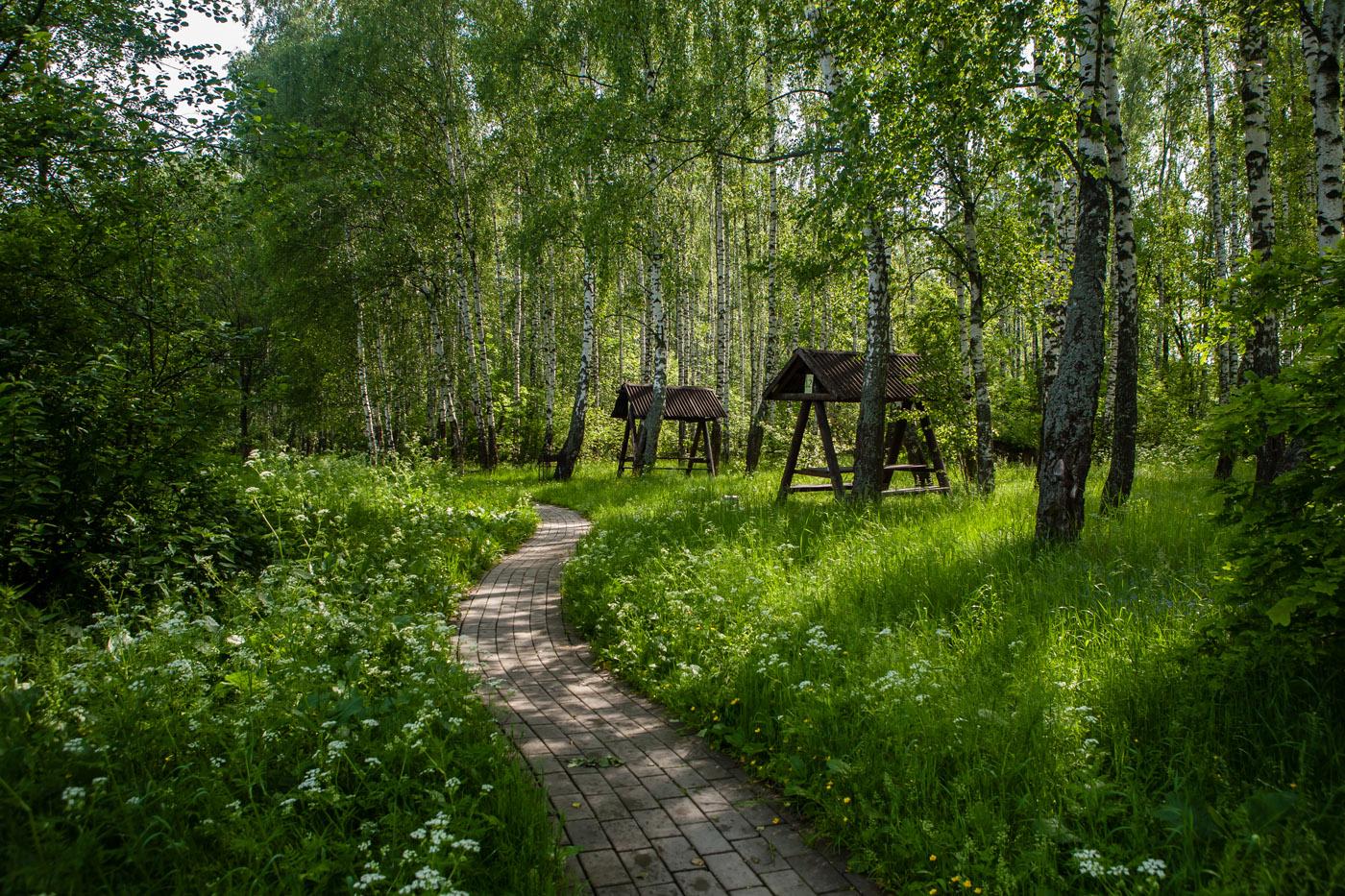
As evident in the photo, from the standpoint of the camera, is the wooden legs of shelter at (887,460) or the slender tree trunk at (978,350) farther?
the wooden legs of shelter at (887,460)

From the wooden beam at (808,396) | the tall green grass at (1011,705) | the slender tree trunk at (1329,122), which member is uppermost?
the slender tree trunk at (1329,122)

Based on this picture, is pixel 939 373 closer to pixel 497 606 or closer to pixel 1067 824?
pixel 497 606

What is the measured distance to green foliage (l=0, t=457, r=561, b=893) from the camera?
2.37 meters

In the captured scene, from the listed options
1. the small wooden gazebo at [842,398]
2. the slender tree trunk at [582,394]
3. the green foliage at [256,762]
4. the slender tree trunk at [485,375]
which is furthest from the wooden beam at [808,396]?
the slender tree trunk at [485,375]

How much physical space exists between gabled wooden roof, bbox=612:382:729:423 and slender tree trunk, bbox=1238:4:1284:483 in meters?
10.6

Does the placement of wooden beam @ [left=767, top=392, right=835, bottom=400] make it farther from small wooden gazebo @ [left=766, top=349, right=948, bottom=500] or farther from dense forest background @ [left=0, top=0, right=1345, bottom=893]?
dense forest background @ [left=0, top=0, right=1345, bottom=893]

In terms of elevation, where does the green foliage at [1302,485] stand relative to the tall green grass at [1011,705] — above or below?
above

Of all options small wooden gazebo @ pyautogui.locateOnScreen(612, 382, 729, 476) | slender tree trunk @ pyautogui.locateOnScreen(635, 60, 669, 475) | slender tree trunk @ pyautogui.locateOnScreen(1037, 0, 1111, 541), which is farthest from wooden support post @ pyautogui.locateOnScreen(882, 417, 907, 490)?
slender tree trunk @ pyautogui.locateOnScreen(635, 60, 669, 475)

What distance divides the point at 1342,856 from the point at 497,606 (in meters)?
6.21

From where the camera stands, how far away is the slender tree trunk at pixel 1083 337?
18.7ft

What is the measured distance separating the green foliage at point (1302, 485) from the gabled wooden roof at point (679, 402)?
13.4 meters

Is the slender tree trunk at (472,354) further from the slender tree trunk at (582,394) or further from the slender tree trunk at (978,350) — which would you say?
the slender tree trunk at (978,350)

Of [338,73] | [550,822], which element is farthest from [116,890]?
[338,73]

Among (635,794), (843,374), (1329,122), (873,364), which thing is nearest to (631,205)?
(843,374)
